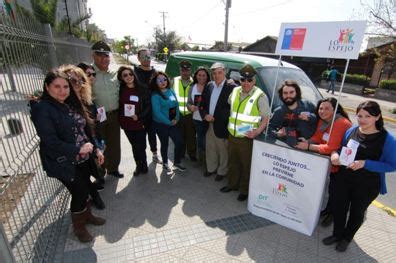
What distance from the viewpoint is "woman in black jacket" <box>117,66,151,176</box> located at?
394 centimetres

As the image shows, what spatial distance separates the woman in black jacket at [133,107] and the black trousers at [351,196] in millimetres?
2853

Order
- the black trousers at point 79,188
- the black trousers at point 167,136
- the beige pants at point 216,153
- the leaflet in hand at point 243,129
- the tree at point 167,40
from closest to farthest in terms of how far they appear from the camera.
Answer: the black trousers at point 79,188 → the leaflet in hand at point 243,129 → the beige pants at point 216,153 → the black trousers at point 167,136 → the tree at point 167,40

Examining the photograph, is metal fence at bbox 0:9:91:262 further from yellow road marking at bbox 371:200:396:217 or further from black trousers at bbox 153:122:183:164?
yellow road marking at bbox 371:200:396:217

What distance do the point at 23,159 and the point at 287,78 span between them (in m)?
4.07

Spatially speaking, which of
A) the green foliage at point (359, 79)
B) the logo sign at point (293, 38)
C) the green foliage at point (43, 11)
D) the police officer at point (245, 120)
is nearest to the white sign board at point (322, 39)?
the logo sign at point (293, 38)

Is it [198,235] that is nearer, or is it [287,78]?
[198,235]

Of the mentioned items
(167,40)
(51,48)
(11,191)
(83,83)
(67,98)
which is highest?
(167,40)

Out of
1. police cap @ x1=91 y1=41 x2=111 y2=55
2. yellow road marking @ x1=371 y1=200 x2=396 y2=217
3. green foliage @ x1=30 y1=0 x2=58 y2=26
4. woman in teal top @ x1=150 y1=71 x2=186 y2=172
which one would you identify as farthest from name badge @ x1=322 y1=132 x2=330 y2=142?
green foliage @ x1=30 y1=0 x2=58 y2=26

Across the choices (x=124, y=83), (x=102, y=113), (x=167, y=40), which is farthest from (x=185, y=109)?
(x=167, y=40)

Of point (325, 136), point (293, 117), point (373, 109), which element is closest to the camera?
point (373, 109)

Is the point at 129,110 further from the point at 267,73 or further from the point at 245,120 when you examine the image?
the point at 267,73

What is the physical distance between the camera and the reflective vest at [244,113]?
3.42 meters

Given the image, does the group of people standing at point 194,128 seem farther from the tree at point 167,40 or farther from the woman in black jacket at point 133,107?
the tree at point 167,40

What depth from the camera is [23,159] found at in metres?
2.44
